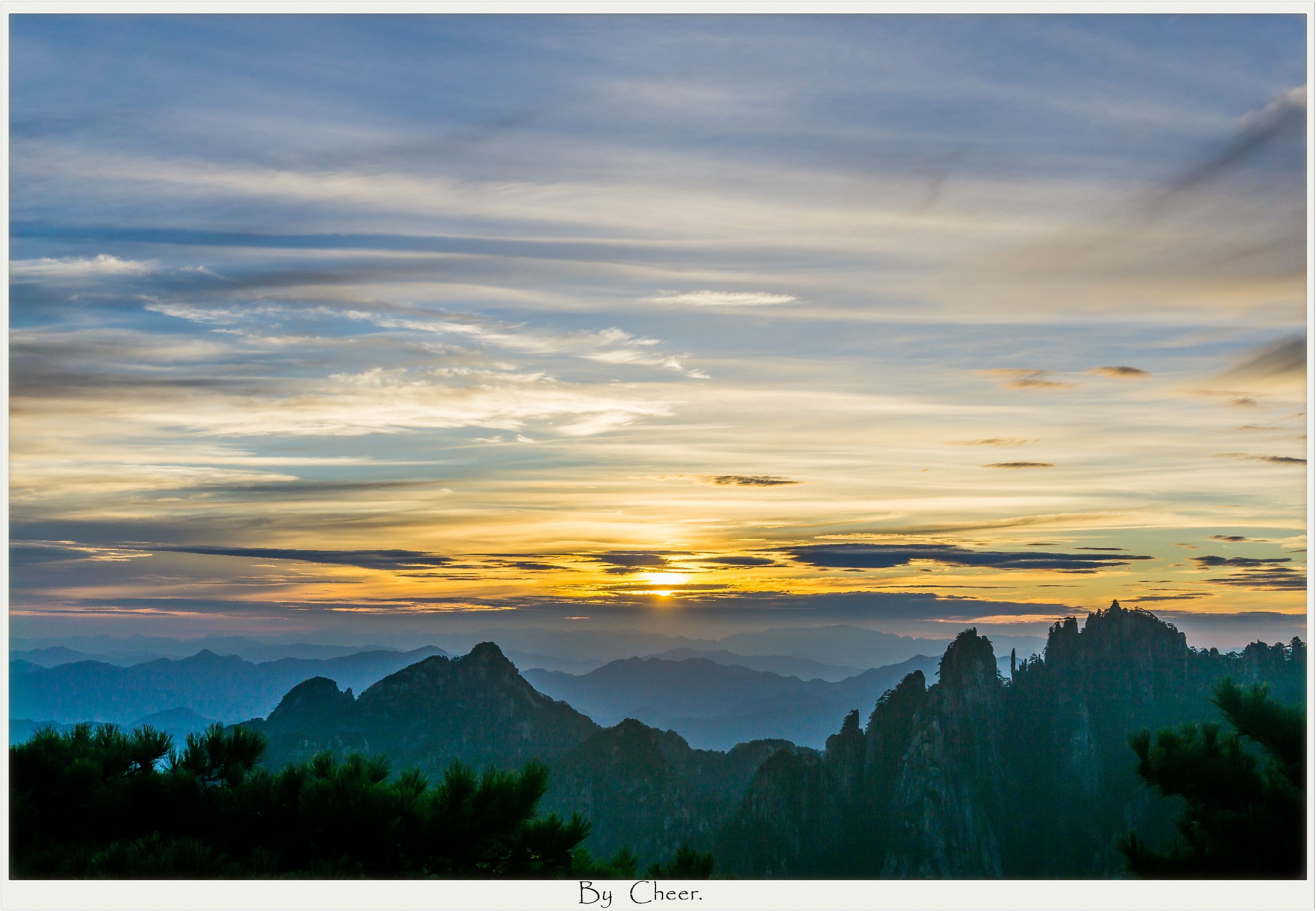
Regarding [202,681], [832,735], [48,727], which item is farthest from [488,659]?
[48,727]

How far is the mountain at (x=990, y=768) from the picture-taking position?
1642 centimetres

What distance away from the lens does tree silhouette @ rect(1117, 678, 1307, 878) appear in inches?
227

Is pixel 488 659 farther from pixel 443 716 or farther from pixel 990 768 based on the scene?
pixel 990 768

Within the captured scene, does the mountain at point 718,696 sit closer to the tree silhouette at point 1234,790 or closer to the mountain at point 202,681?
the mountain at point 202,681

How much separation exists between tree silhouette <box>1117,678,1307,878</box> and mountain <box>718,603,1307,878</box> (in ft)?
16.7

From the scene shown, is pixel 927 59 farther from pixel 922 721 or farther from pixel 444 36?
pixel 922 721

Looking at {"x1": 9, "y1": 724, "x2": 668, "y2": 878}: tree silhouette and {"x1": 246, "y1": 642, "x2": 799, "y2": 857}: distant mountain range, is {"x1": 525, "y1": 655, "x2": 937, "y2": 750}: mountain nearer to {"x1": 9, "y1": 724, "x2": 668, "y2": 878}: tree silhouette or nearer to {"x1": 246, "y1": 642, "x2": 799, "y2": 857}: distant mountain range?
{"x1": 9, "y1": 724, "x2": 668, "y2": 878}: tree silhouette

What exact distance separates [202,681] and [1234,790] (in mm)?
11736

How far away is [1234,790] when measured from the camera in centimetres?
576

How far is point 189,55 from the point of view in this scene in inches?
276

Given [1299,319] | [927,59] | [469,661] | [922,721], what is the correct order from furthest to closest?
1. [469,661]
2. [922,721]
3. [927,59]
4. [1299,319]

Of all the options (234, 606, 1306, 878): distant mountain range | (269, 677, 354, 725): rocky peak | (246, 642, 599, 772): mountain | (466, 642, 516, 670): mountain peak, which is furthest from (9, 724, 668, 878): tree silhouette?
(466, 642, 516, 670): mountain peak

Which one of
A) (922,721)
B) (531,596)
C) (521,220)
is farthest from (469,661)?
(521,220)
